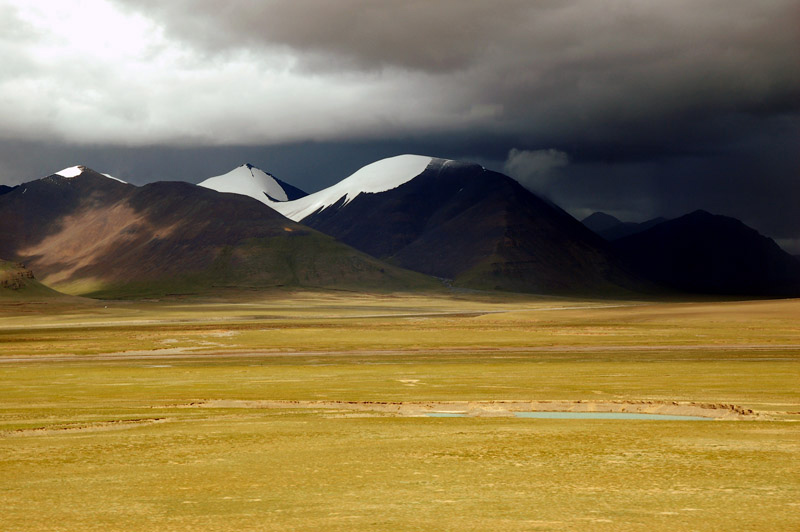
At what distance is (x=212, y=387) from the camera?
48.7 m

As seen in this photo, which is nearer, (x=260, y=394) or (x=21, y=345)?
(x=260, y=394)

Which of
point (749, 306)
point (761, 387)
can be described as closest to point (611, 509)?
point (761, 387)

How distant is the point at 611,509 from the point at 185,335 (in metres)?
94.9

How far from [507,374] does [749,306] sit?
341ft

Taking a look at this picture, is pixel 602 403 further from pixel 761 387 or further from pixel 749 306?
pixel 749 306

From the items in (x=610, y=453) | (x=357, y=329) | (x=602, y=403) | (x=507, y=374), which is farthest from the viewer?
(x=357, y=329)

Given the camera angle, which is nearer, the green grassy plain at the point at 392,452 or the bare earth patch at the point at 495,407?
the green grassy plain at the point at 392,452

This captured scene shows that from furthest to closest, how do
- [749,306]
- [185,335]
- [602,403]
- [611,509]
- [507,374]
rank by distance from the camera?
[749,306], [185,335], [507,374], [602,403], [611,509]

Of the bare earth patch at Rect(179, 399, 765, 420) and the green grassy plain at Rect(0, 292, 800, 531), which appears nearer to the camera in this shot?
the green grassy plain at Rect(0, 292, 800, 531)

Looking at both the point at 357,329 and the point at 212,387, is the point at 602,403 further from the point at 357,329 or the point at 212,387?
the point at 357,329

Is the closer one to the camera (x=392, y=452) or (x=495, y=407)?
(x=392, y=452)

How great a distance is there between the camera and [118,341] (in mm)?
96375

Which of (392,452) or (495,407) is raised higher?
(392,452)

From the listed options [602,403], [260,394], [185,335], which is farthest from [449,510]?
[185,335]
